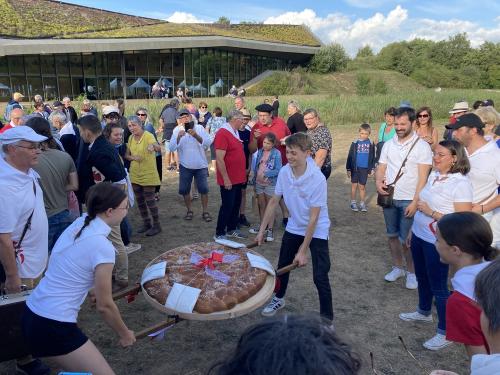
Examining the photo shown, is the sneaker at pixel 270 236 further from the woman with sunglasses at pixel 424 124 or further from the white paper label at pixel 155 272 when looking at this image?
the white paper label at pixel 155 272

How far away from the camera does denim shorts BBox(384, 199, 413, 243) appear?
4.61 meters

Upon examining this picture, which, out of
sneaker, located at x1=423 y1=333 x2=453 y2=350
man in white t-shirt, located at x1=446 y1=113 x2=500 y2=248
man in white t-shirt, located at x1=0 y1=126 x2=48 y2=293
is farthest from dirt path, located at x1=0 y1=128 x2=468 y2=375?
man in white t-shirt, located at x1=446 y1=113 x2=500 y2=248

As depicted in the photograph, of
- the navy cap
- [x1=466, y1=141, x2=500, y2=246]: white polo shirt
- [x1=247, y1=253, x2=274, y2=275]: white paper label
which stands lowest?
[x1=247, y1=253, x2=274, y2=275]: white paper label

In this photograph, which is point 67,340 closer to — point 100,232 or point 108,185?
point 100,232

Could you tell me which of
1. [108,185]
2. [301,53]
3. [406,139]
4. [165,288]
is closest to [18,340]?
[165,288]

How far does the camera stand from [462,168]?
11.8 feet

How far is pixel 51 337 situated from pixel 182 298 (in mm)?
857

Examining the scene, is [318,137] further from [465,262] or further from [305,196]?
[465,262]

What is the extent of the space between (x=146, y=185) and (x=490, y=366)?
5613mm

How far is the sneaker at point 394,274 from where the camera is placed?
16.8 ft

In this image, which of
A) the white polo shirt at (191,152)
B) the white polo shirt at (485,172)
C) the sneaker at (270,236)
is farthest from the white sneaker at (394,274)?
the white polo shirt at (191,152)

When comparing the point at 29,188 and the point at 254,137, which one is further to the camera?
the point at 254,137

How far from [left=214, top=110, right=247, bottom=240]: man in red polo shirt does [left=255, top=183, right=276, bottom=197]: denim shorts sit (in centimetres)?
38

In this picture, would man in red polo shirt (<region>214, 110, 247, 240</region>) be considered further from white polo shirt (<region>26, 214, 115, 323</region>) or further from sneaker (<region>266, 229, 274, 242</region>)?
white polo shirt (<region>26, 214, 115, 323</region>)
